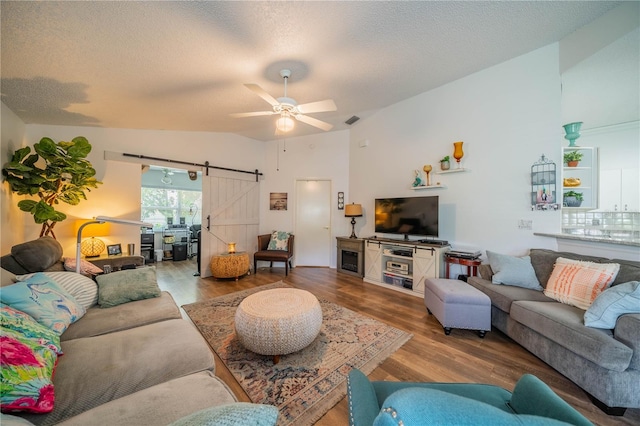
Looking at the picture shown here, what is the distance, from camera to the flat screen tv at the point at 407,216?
138 inches

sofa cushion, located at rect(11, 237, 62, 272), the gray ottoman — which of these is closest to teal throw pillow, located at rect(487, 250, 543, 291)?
the gray ottoman

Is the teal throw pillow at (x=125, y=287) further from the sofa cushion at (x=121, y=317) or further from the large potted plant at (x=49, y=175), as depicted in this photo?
the large potted plant at (x=49, y=175)

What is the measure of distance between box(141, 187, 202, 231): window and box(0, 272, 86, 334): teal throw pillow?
5420 mm

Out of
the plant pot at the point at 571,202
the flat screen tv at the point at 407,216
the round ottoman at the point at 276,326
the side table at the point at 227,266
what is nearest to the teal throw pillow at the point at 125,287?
the round ottoman at the point at 276,326

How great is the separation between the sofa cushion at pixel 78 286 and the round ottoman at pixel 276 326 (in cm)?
124

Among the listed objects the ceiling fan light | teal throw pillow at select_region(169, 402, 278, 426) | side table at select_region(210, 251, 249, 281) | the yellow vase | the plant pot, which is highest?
the ceiling fan light

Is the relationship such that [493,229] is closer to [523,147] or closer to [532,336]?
[523,147]

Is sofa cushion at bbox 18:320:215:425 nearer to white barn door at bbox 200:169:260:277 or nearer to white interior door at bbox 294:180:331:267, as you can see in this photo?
white barn door at bbox 200:169:260:277

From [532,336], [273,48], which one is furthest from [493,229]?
[273,48]

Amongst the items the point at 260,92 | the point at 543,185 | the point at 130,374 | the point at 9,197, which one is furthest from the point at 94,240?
the point at 543,185

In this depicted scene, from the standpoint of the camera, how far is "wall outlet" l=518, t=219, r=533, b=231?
9.20 ft

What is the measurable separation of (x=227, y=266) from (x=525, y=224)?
15.3 ft

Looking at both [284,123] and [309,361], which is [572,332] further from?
[284,123]

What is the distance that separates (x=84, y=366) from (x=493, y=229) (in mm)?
4158
